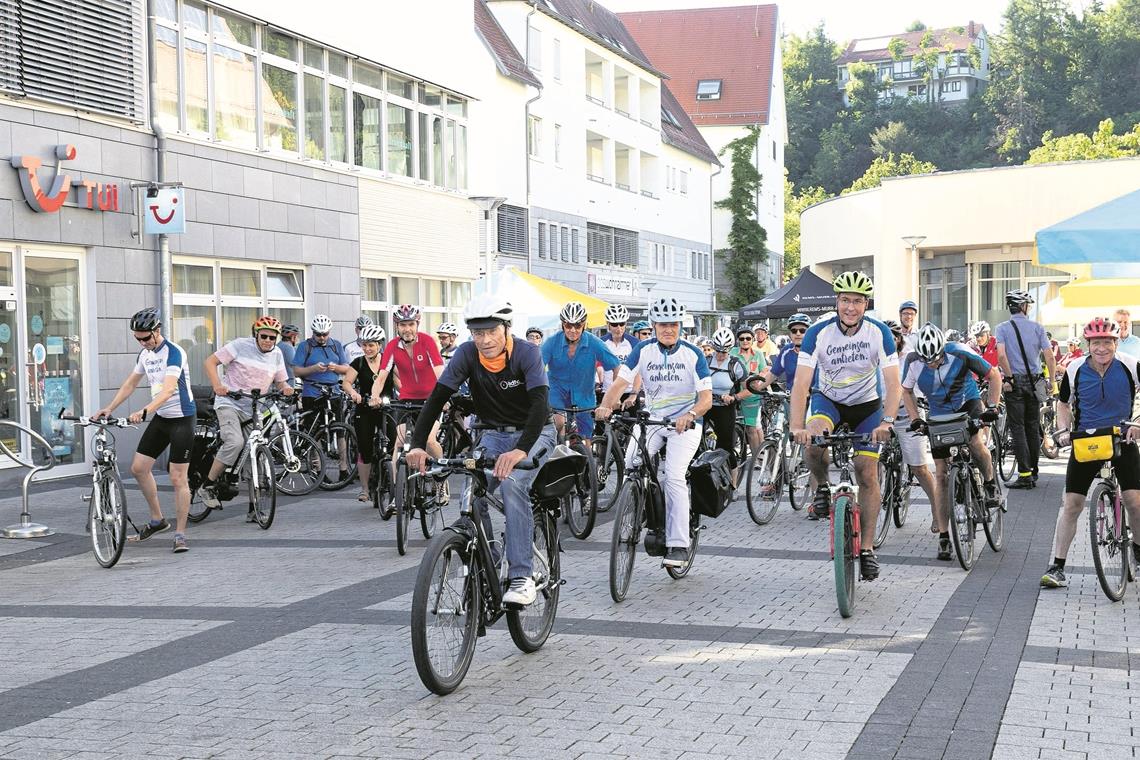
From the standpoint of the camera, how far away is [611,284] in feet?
141

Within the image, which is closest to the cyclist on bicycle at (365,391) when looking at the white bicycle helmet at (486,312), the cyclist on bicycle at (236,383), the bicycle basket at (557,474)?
the cyclist on bicycle at (236,383)

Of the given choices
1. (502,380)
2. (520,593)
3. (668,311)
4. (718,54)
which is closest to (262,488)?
(668,311)

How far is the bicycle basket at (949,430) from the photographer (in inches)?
380

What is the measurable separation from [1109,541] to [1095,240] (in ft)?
8.07

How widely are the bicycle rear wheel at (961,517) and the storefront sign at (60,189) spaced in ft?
34.9

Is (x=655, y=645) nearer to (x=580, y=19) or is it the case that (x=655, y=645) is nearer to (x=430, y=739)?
(x=430, y=739)

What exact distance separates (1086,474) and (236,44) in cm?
1481

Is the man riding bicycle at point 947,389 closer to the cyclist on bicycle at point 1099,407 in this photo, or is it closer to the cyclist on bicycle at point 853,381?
the cyclist on bicycle at point 1099,407

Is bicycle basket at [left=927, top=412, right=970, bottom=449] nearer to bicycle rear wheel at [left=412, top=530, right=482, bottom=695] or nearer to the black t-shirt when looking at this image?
the black t-shirt

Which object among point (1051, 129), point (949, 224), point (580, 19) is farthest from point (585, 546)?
point (1051, 129)

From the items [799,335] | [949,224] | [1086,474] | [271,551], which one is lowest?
[271,551]

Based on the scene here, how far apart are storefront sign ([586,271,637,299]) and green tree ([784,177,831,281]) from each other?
4103 centimetres

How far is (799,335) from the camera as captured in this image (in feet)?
48.9

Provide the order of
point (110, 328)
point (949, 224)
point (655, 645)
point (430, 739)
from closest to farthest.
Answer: point (430, 739), point (655, 645), point (110, 328), point (949, 224)
